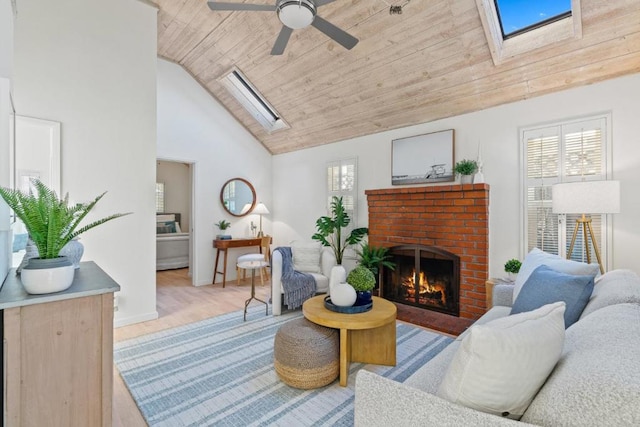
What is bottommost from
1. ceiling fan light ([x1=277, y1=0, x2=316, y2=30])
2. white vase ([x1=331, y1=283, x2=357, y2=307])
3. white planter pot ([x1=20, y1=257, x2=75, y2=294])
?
white vase ([x1=331, y1=283, x2=357, y2=307])

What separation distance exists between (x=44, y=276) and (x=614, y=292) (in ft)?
8.40

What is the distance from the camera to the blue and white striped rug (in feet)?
6.21

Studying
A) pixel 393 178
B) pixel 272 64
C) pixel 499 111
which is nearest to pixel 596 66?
pixel 499 111

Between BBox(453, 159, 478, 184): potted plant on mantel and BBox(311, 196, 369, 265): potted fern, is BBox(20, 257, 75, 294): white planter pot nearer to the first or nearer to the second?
BBox(311, 196, 369, 265): potted fern

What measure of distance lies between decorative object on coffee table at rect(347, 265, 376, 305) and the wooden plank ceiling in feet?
7.87

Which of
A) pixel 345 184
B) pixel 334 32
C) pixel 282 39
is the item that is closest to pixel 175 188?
pixel 345 184

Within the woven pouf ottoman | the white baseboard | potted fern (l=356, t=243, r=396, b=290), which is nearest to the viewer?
the woven pouf ottoman

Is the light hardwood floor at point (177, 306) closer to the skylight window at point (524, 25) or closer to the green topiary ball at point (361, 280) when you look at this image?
the green topiary ball at point (361, 280)

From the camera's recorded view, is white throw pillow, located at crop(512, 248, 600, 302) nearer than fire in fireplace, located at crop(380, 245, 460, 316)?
Yes

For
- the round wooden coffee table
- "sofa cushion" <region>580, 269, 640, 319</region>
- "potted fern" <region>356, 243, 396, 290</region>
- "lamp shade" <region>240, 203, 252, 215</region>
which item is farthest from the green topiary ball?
"lamp shade" <region>240, 203, 252, 215</region>

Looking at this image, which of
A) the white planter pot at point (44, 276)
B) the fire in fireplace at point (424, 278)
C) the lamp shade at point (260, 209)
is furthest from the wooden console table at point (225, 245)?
the white planter pot at point (44, 276)

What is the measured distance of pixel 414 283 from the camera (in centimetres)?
402

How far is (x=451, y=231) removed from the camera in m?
3.66

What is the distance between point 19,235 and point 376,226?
3.70 m
